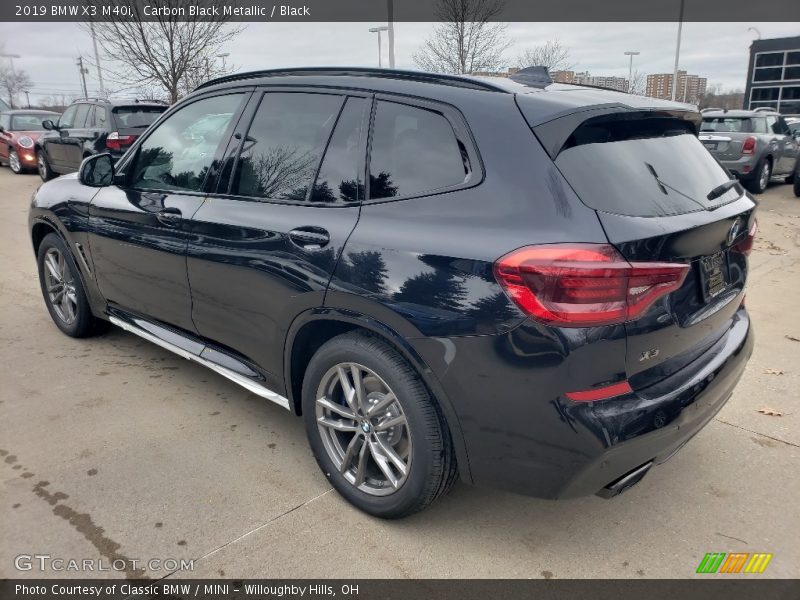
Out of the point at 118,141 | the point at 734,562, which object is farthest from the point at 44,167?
the point at 734,562

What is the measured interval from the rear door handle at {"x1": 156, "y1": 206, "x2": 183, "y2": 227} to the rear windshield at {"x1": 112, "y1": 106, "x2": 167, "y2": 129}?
9.58m

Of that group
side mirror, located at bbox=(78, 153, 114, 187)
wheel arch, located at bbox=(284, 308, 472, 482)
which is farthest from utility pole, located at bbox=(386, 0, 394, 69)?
wheel arch, located at bbox=(284, 308, 472, 482)

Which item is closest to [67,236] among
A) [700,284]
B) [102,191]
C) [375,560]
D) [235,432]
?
[102,191]

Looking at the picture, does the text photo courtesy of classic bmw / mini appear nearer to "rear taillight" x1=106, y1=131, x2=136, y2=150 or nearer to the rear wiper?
the rear wiper

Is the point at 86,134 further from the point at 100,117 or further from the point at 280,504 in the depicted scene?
the point at 280,504

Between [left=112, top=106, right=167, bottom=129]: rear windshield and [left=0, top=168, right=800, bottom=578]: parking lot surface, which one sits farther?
[left=112, top=106, right=167, bottom=129]: rear windshield

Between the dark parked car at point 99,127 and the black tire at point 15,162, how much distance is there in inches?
157

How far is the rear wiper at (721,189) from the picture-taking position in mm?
2564

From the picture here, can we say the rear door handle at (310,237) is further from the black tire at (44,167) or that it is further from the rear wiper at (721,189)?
the black tire at (44,167)

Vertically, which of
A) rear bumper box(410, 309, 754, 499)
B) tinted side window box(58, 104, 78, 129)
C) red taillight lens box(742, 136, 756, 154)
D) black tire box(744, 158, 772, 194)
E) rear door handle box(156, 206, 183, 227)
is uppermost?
tinted side window box(58, 104, 78, 129)

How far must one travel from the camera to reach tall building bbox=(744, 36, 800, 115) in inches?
2313

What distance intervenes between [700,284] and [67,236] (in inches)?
158

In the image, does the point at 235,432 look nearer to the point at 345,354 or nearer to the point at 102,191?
the point at 345,354
